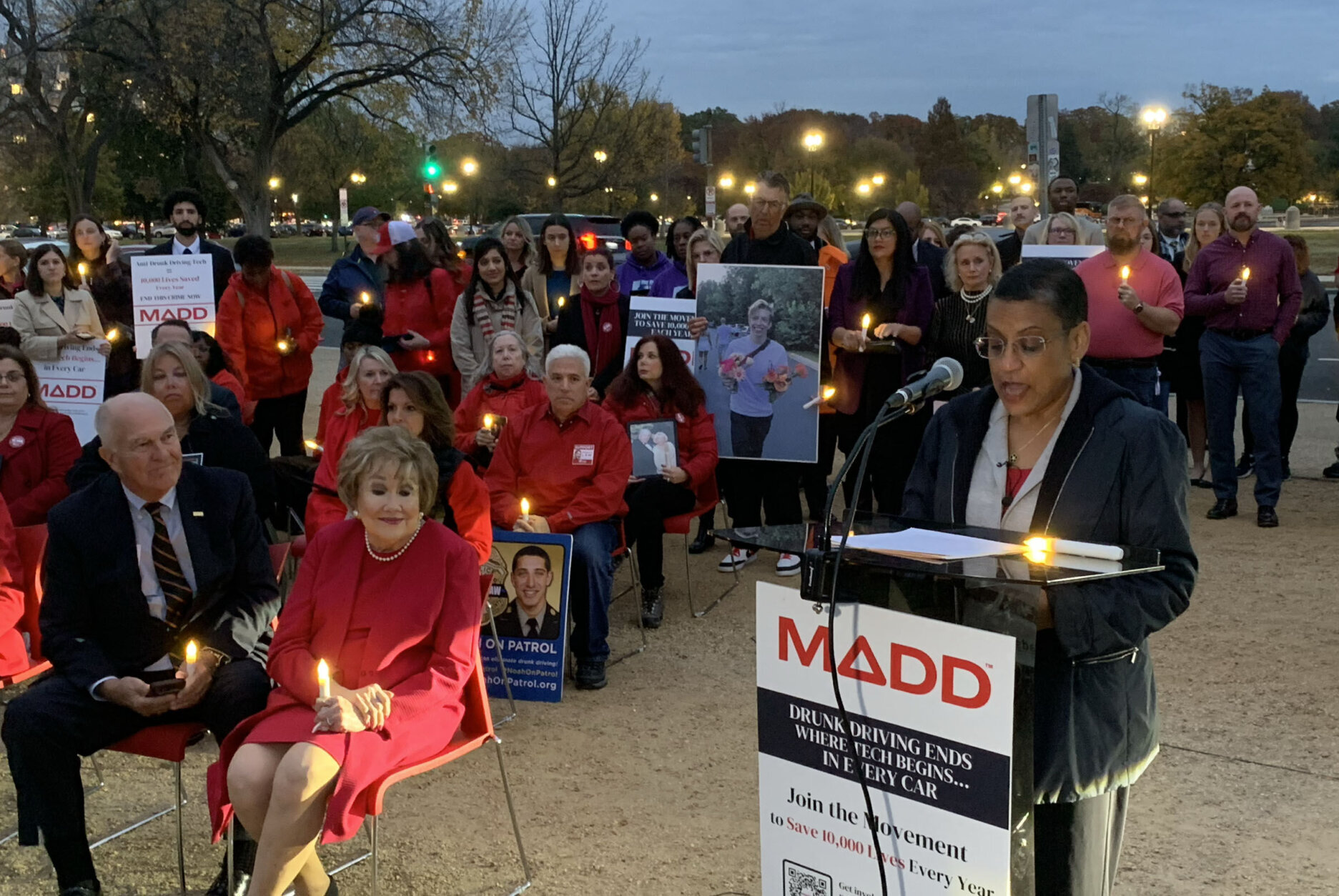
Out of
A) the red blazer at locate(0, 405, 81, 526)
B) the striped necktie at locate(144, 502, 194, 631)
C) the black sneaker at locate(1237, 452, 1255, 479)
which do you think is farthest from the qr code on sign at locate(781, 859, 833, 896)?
the black sneaker at locate(1237, 452, 1255, 479)

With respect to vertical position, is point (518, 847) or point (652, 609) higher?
point (652, 609)

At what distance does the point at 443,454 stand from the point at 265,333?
3.41m

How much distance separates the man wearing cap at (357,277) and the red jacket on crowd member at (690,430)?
2.63 meters

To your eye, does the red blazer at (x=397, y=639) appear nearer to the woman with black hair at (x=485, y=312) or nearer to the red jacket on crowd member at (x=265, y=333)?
the woman with black hair at (x=485, y=312)

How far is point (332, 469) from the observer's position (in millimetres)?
5723

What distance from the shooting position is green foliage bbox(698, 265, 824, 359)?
7195 millimetres

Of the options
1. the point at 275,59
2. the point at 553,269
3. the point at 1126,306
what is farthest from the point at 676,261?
the point at 275,59

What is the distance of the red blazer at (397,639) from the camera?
366 cm

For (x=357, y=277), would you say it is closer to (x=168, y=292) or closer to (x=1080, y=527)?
(x=168, y=292)

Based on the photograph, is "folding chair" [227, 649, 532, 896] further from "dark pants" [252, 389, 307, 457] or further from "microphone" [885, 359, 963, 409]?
"dark pants" [252, 389, 307, 457]

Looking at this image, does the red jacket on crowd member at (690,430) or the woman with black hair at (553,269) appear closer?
the red jacket on crowd member at (690,430)

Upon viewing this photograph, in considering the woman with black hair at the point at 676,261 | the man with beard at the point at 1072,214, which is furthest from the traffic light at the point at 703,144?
the man with beard at the point at 1072,214

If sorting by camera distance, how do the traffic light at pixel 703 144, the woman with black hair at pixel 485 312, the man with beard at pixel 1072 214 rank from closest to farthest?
the woman with black hair at pixel 485 312
the man with beard at pixel 1072 214
the traffic light at pixel 703 144

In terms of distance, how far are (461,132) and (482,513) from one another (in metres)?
26.1
